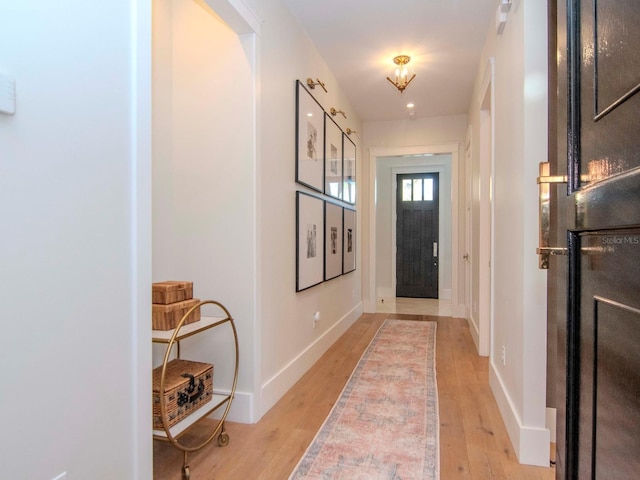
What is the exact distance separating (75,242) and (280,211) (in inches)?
60.0

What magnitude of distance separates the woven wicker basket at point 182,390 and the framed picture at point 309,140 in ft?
4.94

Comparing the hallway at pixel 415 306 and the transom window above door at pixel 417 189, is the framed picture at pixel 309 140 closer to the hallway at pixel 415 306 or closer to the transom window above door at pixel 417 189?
the hallway at pixel 415 306

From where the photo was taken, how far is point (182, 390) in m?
1.78

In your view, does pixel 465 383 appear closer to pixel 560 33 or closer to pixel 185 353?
pixel 185 353

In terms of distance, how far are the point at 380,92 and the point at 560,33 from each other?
3.59 metres

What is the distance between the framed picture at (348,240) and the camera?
13.9 ft

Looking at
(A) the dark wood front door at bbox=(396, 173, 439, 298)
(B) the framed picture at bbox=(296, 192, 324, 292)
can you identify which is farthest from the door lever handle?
(A) the dark wood front door at bbox=(396, 173, 439, 298)

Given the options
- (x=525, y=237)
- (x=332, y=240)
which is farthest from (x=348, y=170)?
(x=525, y=237)

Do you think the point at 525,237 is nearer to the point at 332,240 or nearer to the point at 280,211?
the point at 280,211

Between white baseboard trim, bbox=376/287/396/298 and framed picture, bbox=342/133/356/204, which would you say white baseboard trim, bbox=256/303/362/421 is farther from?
white baseboard trim, bbox=376/287/396/298

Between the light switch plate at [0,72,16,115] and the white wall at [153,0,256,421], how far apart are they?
49.0 inches

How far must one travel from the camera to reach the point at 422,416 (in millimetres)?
2293

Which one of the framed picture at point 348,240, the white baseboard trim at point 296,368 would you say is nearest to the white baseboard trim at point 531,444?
the white baseboard trim at point 296,368

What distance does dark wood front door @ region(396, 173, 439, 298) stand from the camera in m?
7.34
